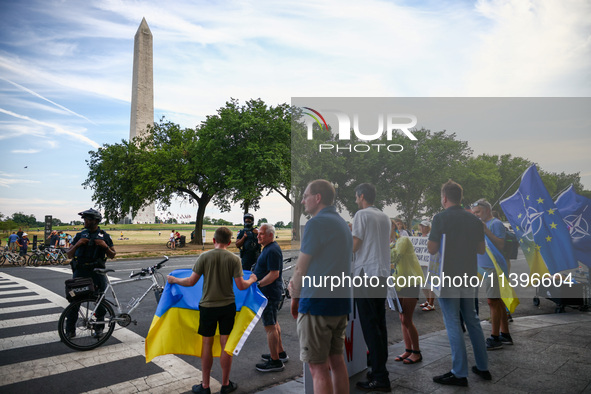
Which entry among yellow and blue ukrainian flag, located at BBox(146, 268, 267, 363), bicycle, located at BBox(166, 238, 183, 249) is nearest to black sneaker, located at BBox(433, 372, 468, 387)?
yellow and blue ukrainian flag, located at BBox(146, 268, 267, 363)

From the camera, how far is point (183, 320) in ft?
15.0

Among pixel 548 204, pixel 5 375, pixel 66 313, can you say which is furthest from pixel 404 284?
pixel 5 375

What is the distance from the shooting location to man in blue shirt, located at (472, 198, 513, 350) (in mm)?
5055

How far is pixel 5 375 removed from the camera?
453 cm

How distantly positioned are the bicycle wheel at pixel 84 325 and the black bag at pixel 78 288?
9 cm

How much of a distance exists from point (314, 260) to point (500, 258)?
11.4 ft

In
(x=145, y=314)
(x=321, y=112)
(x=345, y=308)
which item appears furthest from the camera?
(x=145, y=314)

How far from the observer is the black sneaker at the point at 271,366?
462 cm

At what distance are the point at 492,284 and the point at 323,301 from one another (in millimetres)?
3201

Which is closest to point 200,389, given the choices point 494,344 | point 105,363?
point 105,363

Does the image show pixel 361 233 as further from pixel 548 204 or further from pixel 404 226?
pixel 404 226

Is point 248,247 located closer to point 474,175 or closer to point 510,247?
point 510,247

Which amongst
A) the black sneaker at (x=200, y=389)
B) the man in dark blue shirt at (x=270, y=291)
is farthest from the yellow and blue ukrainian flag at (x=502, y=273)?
the black sneaker at (x=200, y=389)

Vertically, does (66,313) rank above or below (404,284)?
below
